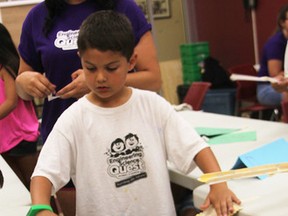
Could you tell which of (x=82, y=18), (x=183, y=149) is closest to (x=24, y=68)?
(x=82, y=18)

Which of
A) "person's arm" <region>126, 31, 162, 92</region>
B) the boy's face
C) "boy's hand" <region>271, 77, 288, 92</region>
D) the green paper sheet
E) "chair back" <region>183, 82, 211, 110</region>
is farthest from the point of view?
"chair back" <region>183, 82, 211, 110</region>

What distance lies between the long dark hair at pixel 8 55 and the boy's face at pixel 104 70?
1200 millimetres

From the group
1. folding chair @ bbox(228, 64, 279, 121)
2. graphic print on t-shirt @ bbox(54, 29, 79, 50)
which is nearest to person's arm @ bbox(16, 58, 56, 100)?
graphic print on t-shirt @ bbox(54, 29, 79, 50)

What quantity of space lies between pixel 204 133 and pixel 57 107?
78 centimetres

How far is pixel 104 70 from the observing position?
3.99 feet

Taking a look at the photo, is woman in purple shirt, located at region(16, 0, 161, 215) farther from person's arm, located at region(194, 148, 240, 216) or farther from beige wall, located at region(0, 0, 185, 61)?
beige wall, located at region(0, 0, 185, 61)

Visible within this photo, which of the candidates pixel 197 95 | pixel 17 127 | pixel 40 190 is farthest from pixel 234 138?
pixel 197 95

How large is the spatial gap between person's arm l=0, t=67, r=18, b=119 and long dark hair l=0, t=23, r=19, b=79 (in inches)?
1.0

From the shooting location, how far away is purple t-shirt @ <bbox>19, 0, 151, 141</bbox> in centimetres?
149

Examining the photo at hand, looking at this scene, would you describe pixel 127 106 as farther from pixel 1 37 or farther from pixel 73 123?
pixel 1 37

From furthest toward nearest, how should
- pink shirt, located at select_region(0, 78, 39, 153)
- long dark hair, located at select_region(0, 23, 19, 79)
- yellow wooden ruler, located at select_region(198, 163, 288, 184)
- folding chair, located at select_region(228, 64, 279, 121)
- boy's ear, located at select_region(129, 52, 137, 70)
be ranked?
folding chair, located at select_region(228, 64, 279, 121) → pink shirt, located at select_region(0, 78, 39, 153) → long dark hair, located at select_region(0, 23, 19, 79) → boy's ear, located at select_region(129, 52, 137, 70) → yellow wooden ruler, located at select_region(198, 163, 288, 184)

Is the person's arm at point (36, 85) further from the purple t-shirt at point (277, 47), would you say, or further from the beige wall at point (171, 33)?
the beige wall at point (171, 33)

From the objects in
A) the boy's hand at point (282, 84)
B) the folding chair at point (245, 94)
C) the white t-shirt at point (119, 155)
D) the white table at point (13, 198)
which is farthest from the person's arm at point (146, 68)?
the folding chair at point (245, 94)

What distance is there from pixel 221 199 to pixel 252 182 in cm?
20
